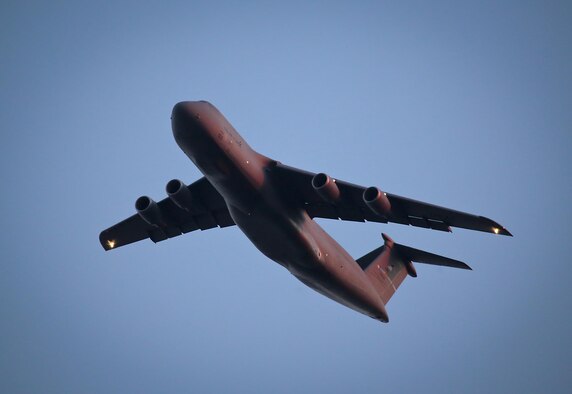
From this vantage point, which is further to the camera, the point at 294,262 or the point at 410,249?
Result: the point at 410,249

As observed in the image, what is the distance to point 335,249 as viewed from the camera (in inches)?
628

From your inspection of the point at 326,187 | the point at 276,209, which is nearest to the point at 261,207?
the point at 276,209

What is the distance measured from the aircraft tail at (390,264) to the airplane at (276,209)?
117 centimetres

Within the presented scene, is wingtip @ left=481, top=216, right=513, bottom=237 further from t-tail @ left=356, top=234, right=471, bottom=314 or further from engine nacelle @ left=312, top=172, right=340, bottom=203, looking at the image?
t-tail @ left=356, top=234, right=471, bottom=314

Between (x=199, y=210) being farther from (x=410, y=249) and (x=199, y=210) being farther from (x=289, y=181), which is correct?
(x=410, y=249)

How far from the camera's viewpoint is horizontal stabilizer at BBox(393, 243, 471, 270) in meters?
17.5

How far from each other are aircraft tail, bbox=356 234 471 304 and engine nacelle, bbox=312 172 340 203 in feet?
17.5

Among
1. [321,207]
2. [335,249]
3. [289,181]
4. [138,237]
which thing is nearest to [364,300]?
[335,249]

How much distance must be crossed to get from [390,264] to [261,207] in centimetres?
684

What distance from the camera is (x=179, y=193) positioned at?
15391 millimetres

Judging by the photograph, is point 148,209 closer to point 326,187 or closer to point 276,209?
point 276,209

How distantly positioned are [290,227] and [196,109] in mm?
3557

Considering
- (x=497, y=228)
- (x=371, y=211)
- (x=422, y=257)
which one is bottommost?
(x=497, y=228)

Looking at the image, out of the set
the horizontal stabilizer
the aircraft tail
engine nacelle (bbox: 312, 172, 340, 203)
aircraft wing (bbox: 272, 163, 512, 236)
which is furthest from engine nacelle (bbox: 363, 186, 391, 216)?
the aircraft tail
